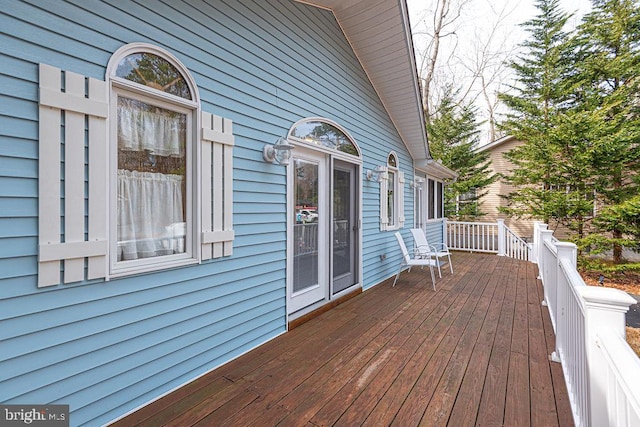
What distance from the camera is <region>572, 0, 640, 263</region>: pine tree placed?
847cm

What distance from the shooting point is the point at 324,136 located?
4.14m

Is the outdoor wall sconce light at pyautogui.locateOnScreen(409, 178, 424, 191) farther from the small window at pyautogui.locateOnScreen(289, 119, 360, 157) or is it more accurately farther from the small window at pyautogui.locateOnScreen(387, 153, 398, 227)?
the small window at pyautogui.locateOnScreen(289, 119, 360, 157)

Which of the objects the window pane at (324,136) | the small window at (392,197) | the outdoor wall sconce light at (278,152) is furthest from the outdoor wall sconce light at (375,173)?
the outdoor wall sconce light at (278,152)

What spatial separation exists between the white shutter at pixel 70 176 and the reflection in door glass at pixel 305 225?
2.08 metres

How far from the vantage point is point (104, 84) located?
6.21ft

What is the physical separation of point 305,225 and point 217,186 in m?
1.48

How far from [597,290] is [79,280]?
2.73 m

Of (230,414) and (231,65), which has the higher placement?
(231,65)

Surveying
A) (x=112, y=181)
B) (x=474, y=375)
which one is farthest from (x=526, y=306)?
(x=112, y=181)

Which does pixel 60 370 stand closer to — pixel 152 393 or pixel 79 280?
pixel 79 280

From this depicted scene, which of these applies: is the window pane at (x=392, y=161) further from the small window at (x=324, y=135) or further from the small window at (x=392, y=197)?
the small window at (x=324, y=135)

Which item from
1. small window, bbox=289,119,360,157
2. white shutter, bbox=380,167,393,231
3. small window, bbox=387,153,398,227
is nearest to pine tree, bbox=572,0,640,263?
small window, bbox=387,153,398,227

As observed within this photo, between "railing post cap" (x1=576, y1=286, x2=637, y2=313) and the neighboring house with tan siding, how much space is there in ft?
40.9

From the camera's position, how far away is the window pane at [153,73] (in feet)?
6.76
